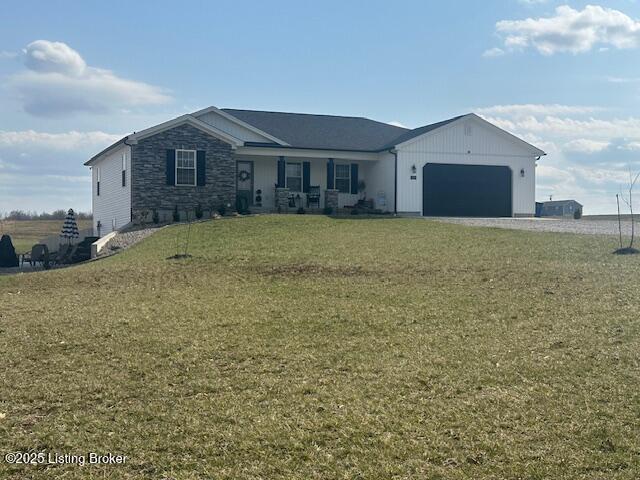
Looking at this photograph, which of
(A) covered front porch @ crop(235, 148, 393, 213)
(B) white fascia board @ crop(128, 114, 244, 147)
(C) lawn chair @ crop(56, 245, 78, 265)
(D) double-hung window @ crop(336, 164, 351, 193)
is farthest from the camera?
(D) double-hung window @ crop(336, 164, 351, 193)

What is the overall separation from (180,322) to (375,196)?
68.1 feet

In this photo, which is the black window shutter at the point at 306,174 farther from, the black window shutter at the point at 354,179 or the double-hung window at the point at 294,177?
the black window shutter at the point at 354,179

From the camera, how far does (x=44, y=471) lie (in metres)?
4.36

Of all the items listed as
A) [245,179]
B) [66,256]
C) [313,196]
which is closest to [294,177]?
[313,196]

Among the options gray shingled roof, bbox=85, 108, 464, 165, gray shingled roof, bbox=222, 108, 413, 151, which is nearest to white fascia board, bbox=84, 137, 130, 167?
gray shingled roof, bbox=85, 108, 464, 165

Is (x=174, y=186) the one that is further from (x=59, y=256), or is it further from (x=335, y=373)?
(x=335, y=373)

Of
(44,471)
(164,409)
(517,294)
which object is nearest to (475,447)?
(164,409)

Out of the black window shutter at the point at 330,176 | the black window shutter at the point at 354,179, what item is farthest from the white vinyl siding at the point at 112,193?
the black window shutter at the point at 354,179

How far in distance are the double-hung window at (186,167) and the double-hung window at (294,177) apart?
4.94m

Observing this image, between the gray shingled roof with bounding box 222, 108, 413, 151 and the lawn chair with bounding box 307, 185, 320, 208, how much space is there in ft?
6.13

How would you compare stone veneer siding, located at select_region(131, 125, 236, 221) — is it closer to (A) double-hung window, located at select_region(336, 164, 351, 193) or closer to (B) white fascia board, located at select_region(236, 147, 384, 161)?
(B) white fascia board, located at select_region(236, 147, 384, 161)

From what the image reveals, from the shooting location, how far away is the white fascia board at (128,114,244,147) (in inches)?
935

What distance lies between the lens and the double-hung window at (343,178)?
28.9 metres

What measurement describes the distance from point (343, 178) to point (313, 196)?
2231mm
